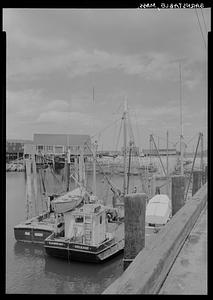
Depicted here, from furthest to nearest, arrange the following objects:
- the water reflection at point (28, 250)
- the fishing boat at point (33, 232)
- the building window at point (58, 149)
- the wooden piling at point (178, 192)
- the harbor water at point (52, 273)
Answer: the building window at point (58, 149), the fishing boat at point (33, 232), the water reflection at point (28, 250), the harbor water at point (52, 273), the wooden piling at point (178, 192)

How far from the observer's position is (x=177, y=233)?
3566 millimetres

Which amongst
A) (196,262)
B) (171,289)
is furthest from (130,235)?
(171,289)

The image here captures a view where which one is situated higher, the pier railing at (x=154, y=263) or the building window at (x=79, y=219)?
the pier railing at (x=154, y=263)

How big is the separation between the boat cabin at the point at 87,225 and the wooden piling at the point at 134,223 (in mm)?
→ 8606

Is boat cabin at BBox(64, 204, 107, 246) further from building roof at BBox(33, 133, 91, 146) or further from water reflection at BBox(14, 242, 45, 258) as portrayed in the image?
building roof at BBox(33, 133, 91, 146)

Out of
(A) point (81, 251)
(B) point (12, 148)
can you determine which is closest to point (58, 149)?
(B) point (12, 148)

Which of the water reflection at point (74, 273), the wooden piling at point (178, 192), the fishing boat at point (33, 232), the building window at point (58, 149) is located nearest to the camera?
the wooden piling at point (178, 192)

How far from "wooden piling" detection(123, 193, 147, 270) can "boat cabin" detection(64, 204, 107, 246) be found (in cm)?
861

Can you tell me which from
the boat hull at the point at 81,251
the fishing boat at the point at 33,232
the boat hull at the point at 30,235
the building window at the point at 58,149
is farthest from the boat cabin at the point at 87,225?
the building window at the point at 58,149

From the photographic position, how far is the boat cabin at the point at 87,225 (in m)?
12.5

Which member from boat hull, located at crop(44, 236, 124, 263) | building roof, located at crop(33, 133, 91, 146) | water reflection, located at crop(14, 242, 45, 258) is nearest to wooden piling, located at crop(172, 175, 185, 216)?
boat hull, located at crop(44, 236, 124, 263)

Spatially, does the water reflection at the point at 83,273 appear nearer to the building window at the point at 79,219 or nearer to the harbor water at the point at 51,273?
the harbor water at the point at 51,273

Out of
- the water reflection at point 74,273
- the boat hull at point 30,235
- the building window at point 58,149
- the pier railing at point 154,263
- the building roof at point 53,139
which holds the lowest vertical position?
the water reflection at point 74,273

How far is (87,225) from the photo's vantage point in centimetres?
1262
